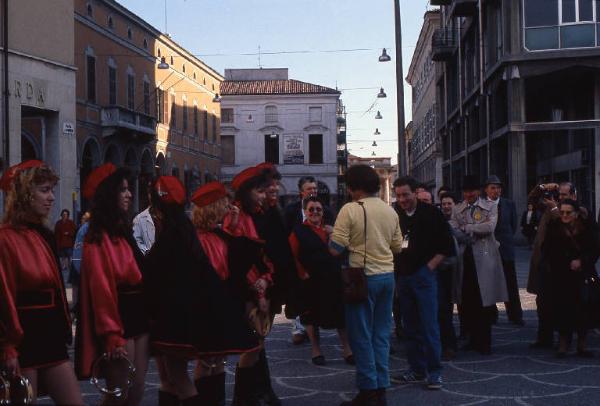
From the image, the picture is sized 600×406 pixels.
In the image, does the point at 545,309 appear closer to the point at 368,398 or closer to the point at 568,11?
the point at 368,398

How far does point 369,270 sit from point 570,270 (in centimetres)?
319

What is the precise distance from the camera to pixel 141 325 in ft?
16.2

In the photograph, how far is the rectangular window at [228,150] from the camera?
73.0 meters

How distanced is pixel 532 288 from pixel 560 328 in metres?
0.68

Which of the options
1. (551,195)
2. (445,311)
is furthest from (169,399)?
(551,195)

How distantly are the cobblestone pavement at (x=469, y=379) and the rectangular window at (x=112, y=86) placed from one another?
1075 inches

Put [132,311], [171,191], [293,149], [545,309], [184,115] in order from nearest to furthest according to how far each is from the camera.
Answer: [132,311] < [171,191] < [545,309] < [184,115] < [293,149]

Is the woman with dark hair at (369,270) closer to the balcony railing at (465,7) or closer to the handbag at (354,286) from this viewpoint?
the handbag at (354,286)

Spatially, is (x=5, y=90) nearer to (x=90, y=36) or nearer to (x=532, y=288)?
(x=90, y=36)

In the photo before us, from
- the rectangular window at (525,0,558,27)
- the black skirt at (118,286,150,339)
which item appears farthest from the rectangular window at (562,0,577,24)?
the black skirt at (118,286,150,339)

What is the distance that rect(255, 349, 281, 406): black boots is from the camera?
6797 mm

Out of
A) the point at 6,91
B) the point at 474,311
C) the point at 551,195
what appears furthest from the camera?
the point at 6,91

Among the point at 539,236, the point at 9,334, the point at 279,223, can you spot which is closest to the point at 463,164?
the point at 539,236

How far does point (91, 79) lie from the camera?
33.5 m
